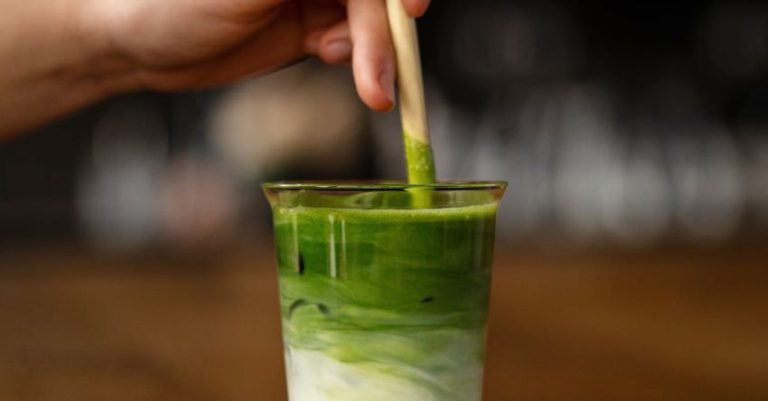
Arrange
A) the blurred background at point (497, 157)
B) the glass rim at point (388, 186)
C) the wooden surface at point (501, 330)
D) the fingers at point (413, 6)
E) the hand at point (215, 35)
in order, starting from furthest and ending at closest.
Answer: the blurred background at point (497, 157) → the wooden surface at point (501, 330) → the hand at point (215, 35) → the fingers at point (413, 6) → the glass rim at point (388, 186)

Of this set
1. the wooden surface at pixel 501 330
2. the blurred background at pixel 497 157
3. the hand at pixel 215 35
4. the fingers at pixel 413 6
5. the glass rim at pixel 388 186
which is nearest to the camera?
the glass rim at pixel 388 186

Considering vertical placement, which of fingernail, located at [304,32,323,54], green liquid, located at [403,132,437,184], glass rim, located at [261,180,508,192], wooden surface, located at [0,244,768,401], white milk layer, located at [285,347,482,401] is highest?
fingernail, located at [304,32,323,54]

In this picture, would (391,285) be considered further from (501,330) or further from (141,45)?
(501,330)

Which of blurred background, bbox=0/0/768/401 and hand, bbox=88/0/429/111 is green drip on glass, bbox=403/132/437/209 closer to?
hand, bbox=88/0/429/111

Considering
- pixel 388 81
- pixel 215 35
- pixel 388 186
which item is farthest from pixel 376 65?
pixel 215 35

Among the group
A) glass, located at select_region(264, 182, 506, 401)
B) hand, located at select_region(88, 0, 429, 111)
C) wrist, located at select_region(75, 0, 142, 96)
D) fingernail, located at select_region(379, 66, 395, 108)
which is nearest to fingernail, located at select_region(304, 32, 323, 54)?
hand, located at select_region(88, 0, 429, 111)

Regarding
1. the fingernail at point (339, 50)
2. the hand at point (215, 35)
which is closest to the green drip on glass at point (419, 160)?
the hand at point (215, 35)

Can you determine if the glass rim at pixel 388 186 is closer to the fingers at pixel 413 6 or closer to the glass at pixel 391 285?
the glass at pixel 391 285

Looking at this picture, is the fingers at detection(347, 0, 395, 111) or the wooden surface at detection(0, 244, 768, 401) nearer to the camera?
the fingers at detection(347, 0, 395, 111)
